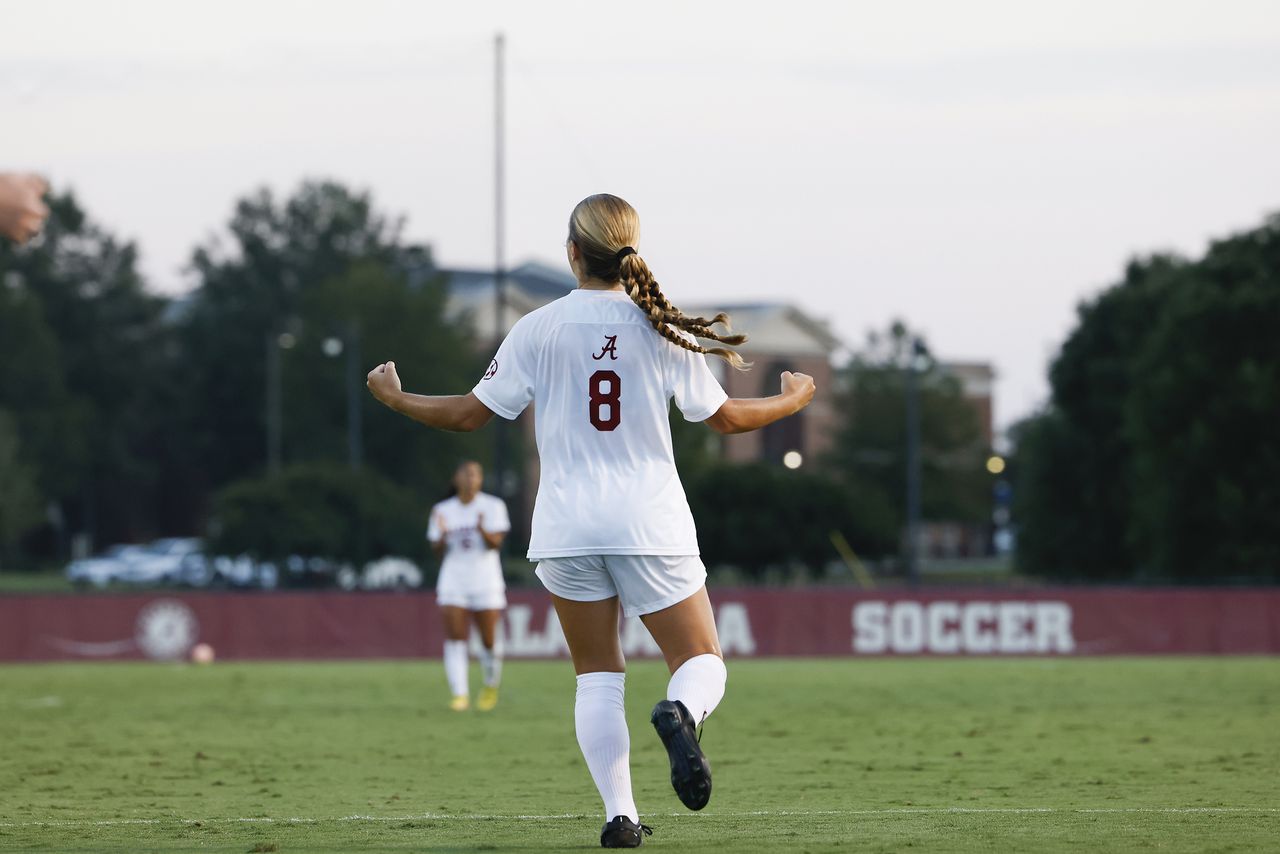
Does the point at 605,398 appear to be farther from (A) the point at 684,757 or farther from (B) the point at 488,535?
(B) the point at 488,535

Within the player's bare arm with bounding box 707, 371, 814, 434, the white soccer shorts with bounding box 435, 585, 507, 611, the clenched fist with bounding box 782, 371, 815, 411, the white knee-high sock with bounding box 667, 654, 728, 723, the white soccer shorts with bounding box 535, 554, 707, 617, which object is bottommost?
the white soccer shorts with bounding box 435, 585, 507, 611

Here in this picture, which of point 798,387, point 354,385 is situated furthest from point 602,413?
point 354,385

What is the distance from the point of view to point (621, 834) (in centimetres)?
712

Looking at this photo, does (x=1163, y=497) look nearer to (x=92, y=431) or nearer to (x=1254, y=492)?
(x=1254, y=492)

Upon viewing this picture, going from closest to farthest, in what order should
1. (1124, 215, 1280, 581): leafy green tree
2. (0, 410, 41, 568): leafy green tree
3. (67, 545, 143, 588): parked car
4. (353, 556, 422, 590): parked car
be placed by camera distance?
(1124, 215, 1280, 581): leafy green tree
(353, 556, 422, 590): parked car
(67, 545, 143, 588): parked car
(0, 410, 41, 568): leafy green tree

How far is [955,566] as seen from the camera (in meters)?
99.2

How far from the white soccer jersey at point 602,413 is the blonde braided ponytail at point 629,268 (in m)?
0.08

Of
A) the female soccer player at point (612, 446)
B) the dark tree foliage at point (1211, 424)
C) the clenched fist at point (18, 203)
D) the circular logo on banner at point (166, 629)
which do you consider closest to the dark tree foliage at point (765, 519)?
the dark tree foliage at point (1211, 424)

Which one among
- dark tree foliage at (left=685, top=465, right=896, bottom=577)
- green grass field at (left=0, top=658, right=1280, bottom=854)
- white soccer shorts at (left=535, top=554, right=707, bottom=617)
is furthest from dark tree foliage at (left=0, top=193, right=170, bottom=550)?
white soccer shorts at (left=535, top=554, right=707, bottom=617)

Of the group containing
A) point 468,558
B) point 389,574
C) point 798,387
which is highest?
point 798,387

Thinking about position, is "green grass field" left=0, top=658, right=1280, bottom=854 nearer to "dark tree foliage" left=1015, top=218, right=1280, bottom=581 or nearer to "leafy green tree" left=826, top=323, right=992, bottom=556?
"dark tree foliage" left=1015, top=218, right=1280, bottom=581

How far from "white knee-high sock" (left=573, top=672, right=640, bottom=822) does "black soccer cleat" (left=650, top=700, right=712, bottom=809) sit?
1.73 feet

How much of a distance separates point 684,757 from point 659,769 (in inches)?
212

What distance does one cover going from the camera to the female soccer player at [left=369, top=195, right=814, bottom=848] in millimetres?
6844
